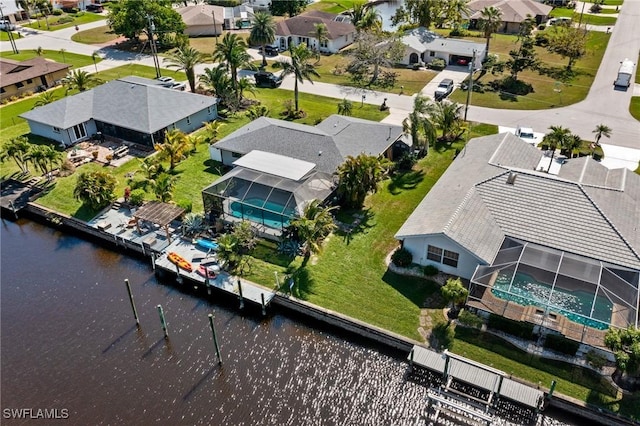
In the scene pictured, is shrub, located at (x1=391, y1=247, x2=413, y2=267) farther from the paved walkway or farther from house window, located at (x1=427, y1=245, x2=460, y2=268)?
the paved walkway

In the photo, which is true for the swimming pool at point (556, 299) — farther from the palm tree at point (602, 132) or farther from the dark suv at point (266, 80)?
the dark suv at point (266, 80)

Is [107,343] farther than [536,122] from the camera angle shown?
No

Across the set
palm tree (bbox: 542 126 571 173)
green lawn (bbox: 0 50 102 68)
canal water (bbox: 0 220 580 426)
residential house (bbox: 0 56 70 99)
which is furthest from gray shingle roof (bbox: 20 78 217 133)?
palm tree (bbox: 542 126 571 173)

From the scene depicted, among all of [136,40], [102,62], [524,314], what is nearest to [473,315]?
[524,314]

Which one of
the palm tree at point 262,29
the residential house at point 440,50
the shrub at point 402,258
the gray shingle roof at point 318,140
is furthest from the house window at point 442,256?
the palm tree at point 262,29

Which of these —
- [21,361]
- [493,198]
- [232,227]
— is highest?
[493,198]

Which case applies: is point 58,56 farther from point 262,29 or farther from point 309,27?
point 309,27

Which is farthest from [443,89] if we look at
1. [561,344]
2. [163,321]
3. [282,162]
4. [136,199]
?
[163,321]

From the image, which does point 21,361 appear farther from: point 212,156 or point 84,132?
point 84,132
